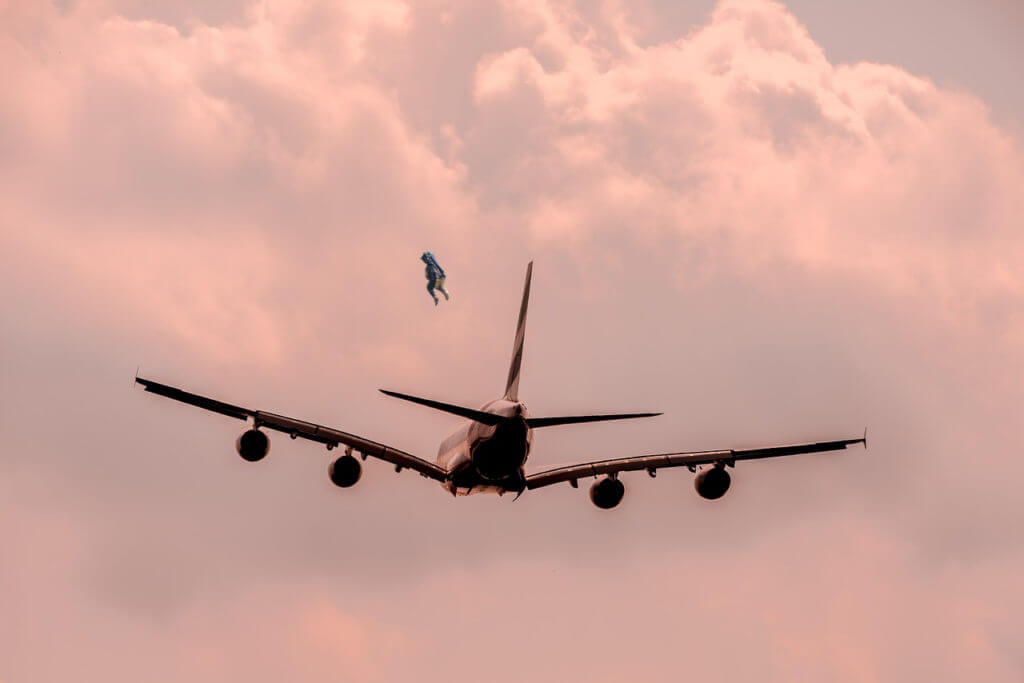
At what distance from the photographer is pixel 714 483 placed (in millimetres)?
57938

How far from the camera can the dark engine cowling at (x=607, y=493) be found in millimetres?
59469

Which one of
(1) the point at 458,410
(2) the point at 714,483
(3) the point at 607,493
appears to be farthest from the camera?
(3) the point at 607,493

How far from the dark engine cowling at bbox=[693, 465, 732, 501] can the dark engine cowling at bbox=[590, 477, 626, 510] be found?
409cm

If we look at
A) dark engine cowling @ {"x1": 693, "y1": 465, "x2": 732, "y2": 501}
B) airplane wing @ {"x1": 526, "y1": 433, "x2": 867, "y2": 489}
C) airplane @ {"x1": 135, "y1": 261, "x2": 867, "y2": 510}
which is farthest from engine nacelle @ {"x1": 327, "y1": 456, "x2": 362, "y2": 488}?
dark engine cowling @ {"x1": 693, "y1": 465, "x2": 732, "y2": 501}

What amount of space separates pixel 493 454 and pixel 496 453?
0.19 metres

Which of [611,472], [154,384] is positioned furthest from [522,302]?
[154,384]

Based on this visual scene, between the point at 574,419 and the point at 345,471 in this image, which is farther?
the point at 345,471

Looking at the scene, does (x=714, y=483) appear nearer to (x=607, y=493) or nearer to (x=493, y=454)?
(x=607, y=493)

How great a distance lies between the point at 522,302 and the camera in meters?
65.9

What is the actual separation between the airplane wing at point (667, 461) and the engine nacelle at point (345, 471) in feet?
27.0

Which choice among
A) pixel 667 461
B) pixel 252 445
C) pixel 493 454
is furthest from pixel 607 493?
pixel 252 445

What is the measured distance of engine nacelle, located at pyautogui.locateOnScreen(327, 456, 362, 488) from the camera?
56.9 meters

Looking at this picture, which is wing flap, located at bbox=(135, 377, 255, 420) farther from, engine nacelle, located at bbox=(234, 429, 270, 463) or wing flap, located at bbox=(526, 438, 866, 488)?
wing flap, located at bbox=(526, 438, 866, 488)

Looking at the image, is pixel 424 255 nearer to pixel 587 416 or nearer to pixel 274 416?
pixel 274 416
